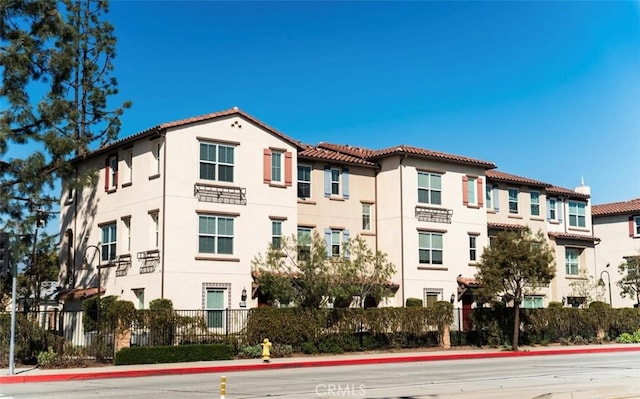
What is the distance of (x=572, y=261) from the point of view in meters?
51.4

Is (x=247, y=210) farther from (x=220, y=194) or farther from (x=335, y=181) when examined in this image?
(x=335, y=181)

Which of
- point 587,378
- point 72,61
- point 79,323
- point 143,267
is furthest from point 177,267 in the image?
point 587,378

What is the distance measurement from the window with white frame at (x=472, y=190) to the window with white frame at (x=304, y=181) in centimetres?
997

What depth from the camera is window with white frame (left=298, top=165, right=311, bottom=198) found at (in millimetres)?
39625

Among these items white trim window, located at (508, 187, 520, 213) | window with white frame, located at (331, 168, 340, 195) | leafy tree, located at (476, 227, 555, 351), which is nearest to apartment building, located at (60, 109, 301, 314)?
window with white frame, located at (331, 168, 340, 195)

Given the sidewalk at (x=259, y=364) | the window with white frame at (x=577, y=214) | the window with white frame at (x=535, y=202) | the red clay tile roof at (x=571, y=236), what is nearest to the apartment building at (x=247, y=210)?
the window with white frame at (x=535, y=202)

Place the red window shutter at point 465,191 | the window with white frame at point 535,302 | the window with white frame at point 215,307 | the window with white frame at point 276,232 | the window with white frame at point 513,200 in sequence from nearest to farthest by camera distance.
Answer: the window with white frame at point 215,307, the window with white frame at point 276,232, the red window shutter at point 465,191, the window with white frame at point 535,302, the window with white frame at point 513,200

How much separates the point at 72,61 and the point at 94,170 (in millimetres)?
5474

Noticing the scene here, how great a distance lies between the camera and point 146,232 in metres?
34.9

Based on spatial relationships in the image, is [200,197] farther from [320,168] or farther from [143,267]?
[320,168]

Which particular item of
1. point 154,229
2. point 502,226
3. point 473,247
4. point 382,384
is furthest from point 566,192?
point 382,384

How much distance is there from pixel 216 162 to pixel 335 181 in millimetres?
7991

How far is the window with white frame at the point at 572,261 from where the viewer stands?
5094 cm

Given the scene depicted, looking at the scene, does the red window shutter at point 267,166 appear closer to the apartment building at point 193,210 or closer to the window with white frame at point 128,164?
the apartment building at point 193,210
